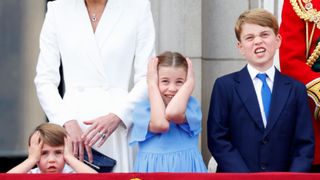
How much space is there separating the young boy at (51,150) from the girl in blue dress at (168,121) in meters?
0.37

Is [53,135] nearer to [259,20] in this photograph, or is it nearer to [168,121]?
[168,121]

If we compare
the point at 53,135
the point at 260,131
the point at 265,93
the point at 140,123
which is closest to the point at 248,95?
the point at 265,93

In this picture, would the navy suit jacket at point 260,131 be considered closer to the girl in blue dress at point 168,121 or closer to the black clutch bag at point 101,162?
the girl in blue dress at point 168,121

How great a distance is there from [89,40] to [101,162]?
67 centimetres

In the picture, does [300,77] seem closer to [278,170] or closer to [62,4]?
[278,170]

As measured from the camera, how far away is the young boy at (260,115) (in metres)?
6.64

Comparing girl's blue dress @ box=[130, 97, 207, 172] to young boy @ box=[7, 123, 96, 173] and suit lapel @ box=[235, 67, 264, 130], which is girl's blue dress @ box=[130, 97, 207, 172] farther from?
young boy @ box=[7, 123, 96, 173]

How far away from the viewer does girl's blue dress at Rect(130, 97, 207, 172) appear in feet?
21.8

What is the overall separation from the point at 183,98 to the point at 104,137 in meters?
0.46

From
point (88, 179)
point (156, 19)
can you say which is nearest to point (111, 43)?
point (88, 179)

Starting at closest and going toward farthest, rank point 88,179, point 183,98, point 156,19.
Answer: point 88,179, point 183,98, point 156,19

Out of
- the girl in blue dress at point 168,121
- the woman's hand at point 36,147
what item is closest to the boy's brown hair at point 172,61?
the girl in blue dress at point 168,121

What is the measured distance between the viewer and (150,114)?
668cm

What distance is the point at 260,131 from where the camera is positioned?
6.66 meters
